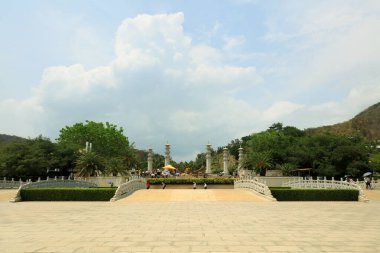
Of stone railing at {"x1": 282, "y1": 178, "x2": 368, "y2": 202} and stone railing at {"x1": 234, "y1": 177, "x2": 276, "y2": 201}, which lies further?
stone railing at {"x1": 282, "y1": 178, "x2": 368, "y2": 202}

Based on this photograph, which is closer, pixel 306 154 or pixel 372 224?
pixel 372 224

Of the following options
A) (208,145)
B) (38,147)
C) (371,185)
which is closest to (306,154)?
(371,185)

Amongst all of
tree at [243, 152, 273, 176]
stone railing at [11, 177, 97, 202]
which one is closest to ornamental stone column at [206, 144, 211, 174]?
tree at [243, 152, 273, 176]

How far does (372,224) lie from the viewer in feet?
52.1

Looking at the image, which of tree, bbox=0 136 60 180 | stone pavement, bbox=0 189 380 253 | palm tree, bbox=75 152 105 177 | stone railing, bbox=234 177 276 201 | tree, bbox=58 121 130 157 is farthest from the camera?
tree, bbox=58 121 130 157

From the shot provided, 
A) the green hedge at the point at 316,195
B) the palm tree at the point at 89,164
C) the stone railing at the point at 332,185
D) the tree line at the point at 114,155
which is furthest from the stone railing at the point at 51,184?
the stone railing at the point at 332,185

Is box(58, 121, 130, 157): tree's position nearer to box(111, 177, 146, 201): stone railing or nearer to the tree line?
the tree line

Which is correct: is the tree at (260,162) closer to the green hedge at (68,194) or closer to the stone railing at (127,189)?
the stone railing at (127,189)

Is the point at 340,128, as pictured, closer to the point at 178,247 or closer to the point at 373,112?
→ the point at 373,112

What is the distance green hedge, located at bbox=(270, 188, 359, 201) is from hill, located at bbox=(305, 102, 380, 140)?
100635 millimetres

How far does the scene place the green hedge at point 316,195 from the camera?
30.2 meters

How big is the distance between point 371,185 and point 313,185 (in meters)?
8.21

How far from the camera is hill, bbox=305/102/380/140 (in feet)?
422

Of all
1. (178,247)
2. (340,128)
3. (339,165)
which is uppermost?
(340,128)
